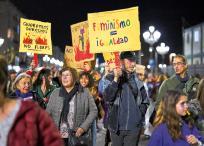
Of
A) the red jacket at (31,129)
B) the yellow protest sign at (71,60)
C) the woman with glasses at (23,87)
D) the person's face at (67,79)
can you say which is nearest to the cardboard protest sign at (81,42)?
the yellow protest sign at (71,60)

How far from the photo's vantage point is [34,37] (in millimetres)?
12898

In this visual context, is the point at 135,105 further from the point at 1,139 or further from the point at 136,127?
the point at 1,139

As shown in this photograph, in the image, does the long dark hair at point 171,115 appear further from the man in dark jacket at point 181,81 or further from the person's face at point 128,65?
the man in dark jacket at point 181,81

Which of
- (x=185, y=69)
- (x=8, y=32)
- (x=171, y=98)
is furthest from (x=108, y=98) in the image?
(x=8, y=32)

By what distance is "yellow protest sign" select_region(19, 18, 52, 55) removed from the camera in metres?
12.6

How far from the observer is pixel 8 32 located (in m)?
103

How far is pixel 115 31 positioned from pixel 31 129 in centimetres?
625

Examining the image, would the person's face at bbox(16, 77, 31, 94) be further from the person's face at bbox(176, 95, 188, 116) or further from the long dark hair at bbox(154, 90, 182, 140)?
the person's face at bbox(176, 95, 188, 116)

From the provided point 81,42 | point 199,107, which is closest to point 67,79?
point 199,107

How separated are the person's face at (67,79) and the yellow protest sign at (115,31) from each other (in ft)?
6.44

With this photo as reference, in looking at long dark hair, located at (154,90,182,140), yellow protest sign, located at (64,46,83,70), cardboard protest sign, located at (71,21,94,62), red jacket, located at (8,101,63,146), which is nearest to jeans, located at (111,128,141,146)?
long dark hair, located at (154,90,182,140)

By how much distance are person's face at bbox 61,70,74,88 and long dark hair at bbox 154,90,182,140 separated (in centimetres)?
228

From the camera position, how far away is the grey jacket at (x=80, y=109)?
6.97 m

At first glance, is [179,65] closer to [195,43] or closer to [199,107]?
[199,107]
